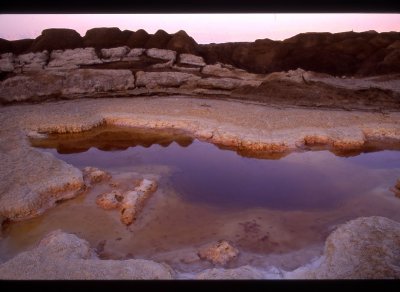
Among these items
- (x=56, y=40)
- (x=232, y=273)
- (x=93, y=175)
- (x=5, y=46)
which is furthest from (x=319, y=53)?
(x=5, y=46)

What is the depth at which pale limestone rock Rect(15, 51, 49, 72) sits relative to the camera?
17.3 m

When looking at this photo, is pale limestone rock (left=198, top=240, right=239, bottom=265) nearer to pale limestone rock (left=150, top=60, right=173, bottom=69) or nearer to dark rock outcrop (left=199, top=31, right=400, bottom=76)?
pale limestone rock (left=150, top=60, right=173, bottom=69)

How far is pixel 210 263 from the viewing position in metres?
6.38

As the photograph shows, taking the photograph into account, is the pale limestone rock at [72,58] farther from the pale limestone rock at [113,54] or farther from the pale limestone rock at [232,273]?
the pale limestone rock at [232,273]

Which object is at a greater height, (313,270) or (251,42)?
(251,42)

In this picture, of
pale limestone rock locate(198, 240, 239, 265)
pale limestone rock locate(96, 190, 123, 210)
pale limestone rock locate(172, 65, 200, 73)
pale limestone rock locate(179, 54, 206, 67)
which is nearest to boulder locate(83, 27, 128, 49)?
pale limestone rock locate(179, 54, 206, 67)

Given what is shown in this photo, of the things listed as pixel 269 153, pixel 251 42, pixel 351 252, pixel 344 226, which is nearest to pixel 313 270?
pixel 351 252

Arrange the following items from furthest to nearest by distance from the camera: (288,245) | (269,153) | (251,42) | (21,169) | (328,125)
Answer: (251,42), (328,125), (269,153), (21,169), (288,245)

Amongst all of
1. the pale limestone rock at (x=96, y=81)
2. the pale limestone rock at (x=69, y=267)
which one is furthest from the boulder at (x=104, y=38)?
the pale limestone rock at (x=69, y=267)

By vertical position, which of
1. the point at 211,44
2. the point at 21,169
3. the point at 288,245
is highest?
the point at 211,44

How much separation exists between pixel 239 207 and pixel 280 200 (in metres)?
1.09

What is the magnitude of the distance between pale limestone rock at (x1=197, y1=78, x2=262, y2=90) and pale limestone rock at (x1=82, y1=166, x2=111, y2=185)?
340 inches

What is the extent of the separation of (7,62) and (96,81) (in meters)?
4.57

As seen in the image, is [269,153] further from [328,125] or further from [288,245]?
[288,245]
